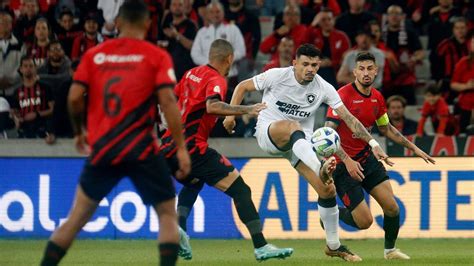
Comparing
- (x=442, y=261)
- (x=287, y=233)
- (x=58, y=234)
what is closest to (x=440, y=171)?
(x=287, y=233)

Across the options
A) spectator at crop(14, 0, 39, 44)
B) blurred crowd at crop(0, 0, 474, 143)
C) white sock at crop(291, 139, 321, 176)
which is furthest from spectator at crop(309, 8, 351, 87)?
white sock at crop(291, 139, 321, 176)

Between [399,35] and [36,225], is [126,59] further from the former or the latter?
[399,35]

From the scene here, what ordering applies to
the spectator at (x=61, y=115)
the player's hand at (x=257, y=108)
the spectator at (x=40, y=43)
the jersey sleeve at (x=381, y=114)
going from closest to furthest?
the player's hand at (x=257, y=108) → the jersey sleeve at (x=381, y=114) → the spectator at (x=61, y=115) → the spectator at (x=40, y=43)

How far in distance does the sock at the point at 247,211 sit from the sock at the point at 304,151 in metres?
0.62

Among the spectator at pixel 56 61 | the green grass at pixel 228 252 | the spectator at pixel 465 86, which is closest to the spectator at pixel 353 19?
the spectator at pixel 465 86

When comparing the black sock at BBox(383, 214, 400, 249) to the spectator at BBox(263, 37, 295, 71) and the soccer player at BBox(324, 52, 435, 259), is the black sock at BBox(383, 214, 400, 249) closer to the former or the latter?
the soccer player at BBox(324, 52, 435, 259)

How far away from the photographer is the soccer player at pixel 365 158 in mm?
11562

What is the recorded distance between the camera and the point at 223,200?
14727 mm

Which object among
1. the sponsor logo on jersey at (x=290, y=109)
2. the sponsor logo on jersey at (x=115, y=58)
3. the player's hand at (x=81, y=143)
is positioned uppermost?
the sponsor logo on jersey at (x=115, y=58)

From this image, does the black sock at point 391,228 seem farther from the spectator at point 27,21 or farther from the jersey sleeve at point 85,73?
the spectator at point 27,21

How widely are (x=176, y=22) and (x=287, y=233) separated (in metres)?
4.51

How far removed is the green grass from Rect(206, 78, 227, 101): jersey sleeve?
1.67 metres

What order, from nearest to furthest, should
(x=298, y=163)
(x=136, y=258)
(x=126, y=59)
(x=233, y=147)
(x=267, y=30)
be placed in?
(x=126, y=59)
(x=298, y=163)
(x=136, y=258)
(x=233, y=147)
(x=267, y=30)

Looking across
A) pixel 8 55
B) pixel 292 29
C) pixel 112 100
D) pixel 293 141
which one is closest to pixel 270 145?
pixel 293 141
